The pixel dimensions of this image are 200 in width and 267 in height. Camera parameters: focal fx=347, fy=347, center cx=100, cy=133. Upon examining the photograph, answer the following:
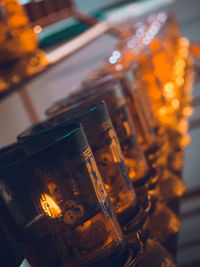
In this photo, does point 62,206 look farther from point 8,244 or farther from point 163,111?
point 163,111

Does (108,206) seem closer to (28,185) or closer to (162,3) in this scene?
(28,185)

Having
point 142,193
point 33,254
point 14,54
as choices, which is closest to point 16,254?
point 33,254

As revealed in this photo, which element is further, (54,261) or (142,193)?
(142,193)

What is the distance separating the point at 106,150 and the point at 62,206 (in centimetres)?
9

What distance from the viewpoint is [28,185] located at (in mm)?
267

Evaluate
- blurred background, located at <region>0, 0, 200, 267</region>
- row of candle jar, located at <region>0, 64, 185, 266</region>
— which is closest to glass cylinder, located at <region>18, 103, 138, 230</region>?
row of candle jar, located at <region>0, 64, 185, 266</region>

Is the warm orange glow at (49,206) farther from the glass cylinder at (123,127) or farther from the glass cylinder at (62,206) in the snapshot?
the glass cylinder at (123,127)

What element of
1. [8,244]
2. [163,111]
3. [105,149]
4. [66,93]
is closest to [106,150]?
[105,149]

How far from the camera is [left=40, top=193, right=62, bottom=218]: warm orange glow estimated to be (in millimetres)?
276

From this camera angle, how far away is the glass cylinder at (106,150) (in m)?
0.35

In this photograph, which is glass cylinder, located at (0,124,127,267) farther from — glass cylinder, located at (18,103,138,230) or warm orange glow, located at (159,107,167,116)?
warm orange glow, located at (159,107,167,116)

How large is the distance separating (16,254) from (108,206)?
11 centimetres

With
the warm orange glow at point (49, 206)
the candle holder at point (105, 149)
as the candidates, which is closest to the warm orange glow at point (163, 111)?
the candle holder at point (105, 149)

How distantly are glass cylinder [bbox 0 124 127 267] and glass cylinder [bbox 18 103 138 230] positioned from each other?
1.8 inches
